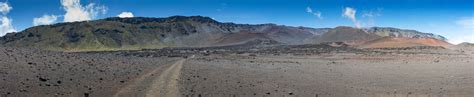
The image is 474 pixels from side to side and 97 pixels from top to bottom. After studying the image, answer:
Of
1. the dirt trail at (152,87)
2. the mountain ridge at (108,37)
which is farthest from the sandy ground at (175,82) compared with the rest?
the mountain ridge at (108,37)

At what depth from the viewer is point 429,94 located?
25.8 metres

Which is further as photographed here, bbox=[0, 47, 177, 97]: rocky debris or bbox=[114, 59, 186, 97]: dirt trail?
bbox=[114, 59, 186, 97]: dirt trail

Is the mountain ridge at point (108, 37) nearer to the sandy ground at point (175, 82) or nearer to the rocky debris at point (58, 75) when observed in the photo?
the rocky debris at point (58, 75)

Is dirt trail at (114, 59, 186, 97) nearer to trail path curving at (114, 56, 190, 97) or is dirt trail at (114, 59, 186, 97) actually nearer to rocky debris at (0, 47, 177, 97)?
trail path curving at (114, 56, 190, 97)

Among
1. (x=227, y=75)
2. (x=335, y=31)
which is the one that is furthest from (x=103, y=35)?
(x=227, y=75)

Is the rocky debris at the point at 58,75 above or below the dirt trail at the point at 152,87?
above

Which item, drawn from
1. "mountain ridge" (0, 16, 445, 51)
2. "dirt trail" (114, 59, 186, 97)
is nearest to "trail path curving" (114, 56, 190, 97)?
"dirt trail" (114, 59, 186, 97)

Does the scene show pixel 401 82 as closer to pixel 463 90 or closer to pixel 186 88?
pixel 463 90

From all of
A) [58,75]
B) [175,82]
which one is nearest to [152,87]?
[175,82]

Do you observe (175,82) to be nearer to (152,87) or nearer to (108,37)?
(152,87)

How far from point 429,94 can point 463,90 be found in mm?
2504

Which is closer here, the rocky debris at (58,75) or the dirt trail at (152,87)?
the rocky debris at (58,75)

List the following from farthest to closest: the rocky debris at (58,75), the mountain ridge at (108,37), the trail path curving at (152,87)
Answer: the mountain ridge at (108,37) → the trail path curving at (152,87) → the rocky debris at (58,75)

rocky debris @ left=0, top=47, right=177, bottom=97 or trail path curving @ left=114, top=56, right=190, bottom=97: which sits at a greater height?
rocky debris @ left=0, top=47, right=177, bottom=97
